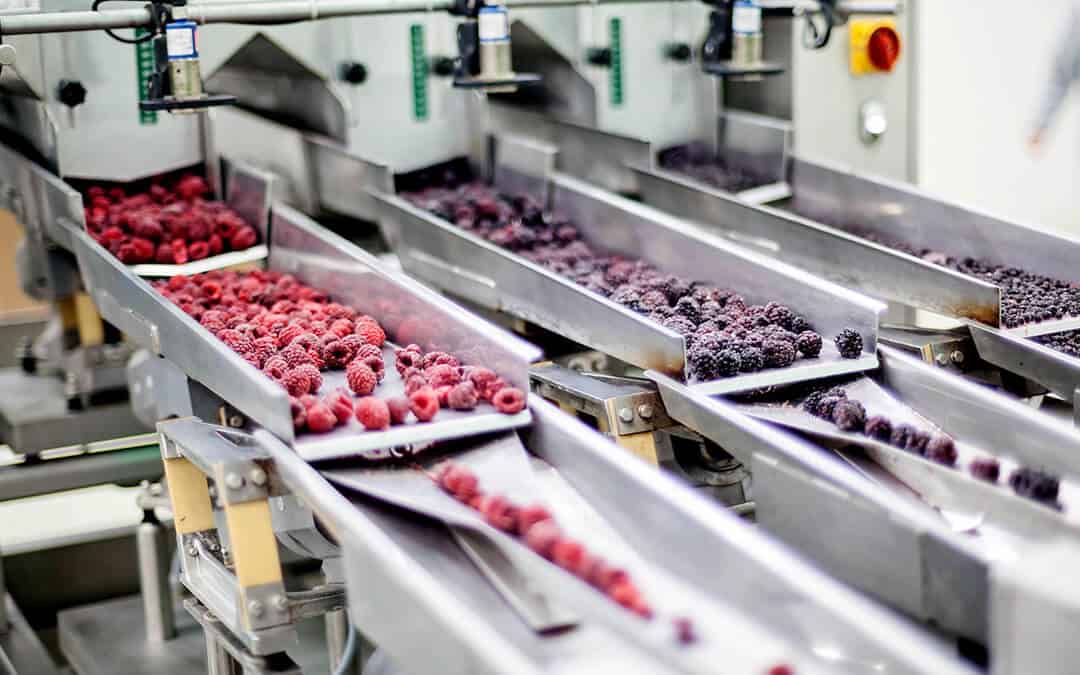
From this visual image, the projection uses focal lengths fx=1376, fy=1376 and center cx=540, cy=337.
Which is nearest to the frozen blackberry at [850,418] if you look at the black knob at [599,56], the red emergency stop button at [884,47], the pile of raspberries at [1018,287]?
the pile of raspberries at [1018,287]

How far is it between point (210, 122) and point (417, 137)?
632 millimetres

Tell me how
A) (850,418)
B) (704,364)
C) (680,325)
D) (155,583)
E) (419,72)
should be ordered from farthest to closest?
(419,72)
(155,583)
(680,325)
(704,364)
(850,418)

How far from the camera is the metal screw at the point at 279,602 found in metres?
2.25

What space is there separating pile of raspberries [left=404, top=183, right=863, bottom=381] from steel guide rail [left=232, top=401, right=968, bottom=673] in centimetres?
50

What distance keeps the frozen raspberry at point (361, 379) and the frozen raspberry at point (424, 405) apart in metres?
0.16

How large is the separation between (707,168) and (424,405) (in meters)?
2.20

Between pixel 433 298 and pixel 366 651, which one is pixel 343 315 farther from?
pixel 366 651

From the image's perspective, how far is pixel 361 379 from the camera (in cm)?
250

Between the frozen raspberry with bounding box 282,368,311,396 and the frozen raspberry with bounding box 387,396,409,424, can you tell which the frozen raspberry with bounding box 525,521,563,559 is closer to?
the frozen raspberry with bounding box 387,396,409,424

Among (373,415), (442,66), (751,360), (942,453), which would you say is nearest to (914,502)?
(942,453)

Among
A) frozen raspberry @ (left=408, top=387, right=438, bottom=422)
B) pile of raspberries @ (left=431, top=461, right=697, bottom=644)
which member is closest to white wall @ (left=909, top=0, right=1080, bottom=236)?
frozen raspberry @ (left=408, top=387, right=438, bottom=422)

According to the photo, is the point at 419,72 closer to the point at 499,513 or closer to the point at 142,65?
the point at 142,65

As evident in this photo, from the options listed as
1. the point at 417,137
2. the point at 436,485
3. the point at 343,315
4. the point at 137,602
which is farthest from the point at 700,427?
the point at 137,602

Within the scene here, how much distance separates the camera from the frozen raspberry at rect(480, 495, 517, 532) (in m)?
2.08
